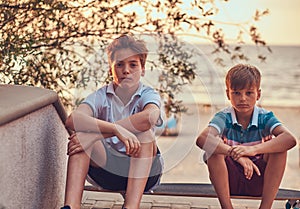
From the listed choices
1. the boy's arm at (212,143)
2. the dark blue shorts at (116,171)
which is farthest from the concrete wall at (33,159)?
the boy's arm at (212,143)

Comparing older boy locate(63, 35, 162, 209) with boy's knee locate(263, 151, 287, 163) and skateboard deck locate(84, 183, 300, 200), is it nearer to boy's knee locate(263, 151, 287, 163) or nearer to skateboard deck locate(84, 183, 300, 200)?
skateboard deck locate(84, 183, 300, 200)

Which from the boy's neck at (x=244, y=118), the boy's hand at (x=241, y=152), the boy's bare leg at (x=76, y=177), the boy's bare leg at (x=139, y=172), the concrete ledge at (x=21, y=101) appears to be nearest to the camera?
the concrete ledge at (x=21, y=101)

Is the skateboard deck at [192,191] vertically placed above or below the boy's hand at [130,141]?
below

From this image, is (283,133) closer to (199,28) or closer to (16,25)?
(199,28)

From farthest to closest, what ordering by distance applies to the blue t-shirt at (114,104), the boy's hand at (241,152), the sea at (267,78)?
1. the sea at (267,78)
2. the blue t-shirt at (114,104)
3. the boy's hand at (241,152)

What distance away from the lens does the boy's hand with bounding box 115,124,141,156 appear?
3.44 m

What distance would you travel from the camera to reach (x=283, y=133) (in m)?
3.71

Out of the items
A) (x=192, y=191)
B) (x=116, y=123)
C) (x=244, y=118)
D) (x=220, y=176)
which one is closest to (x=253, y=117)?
(x=244, y=118)

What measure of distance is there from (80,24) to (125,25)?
0.32 m

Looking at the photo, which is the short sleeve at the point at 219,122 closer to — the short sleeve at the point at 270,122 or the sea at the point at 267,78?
the short sleeve at the point at 270,122

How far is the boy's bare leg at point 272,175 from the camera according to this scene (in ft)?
12.1

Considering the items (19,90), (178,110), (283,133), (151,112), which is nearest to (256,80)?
(283,133)

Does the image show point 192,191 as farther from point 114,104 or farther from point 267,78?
point 267,78

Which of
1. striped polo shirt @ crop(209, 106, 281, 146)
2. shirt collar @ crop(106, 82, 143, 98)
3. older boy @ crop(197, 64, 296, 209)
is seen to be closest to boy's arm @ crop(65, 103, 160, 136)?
shirt collar @ crop(106, 82, 143, 98)
